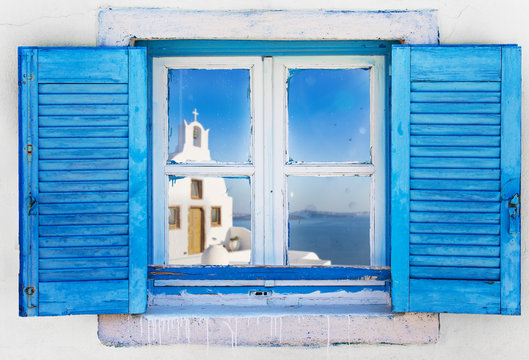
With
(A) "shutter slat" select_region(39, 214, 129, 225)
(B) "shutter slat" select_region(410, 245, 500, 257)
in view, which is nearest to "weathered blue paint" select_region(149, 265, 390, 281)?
(B) "shutter slat" select_region(410, 245, 500, 257)

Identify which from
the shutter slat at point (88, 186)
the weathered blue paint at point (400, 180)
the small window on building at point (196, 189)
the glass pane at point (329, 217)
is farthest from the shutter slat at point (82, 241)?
the weathered blue paint at point (400, 180)

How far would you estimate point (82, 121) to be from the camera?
2.13m

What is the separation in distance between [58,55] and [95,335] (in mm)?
1339

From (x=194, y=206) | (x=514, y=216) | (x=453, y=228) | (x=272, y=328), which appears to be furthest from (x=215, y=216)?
(x=514, y=216)

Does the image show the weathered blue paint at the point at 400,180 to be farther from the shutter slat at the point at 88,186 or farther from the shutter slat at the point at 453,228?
the shutter slat at the point at 88,186

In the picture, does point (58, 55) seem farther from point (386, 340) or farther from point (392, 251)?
point (386, 340)

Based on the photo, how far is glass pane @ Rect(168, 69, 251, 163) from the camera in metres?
2.40

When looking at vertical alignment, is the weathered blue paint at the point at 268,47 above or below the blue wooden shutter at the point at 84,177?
above

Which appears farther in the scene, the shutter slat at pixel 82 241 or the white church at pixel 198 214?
the white church at pixel 198 214

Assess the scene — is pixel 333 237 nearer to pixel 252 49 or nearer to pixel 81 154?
pixel 252 49

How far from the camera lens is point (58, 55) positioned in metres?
2.13

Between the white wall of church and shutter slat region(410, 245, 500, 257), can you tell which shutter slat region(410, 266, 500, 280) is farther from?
the white wall of church

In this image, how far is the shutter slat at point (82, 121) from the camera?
6.97ft

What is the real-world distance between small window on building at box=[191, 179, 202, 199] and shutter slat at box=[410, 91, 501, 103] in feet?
3.76
